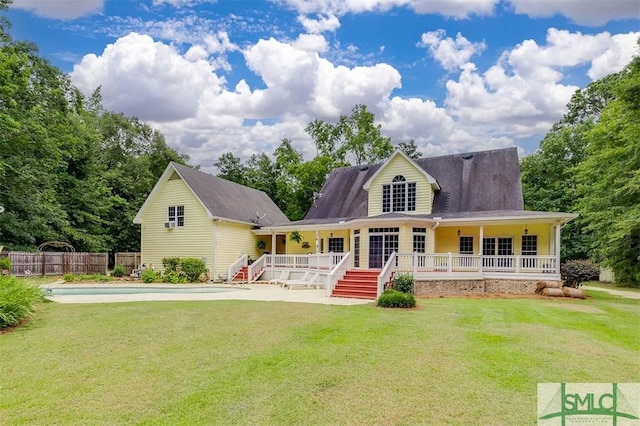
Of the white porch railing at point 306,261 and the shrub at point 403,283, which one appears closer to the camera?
the shrub at point 403,283

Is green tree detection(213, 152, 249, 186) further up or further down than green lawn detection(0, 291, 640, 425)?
further up

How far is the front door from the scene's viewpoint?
1823cm

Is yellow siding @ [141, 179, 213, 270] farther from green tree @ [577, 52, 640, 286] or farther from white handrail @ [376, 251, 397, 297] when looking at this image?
green tree @ [577, 52, 640, 286]

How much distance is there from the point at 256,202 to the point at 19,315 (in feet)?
67.0

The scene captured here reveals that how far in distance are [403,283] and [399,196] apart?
7.26m

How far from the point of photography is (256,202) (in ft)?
93.1

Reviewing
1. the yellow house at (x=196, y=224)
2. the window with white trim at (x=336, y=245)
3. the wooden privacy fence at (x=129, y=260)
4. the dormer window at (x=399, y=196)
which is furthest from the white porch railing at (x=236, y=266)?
the dormer window at (x=399, y=196)

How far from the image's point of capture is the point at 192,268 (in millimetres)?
20859

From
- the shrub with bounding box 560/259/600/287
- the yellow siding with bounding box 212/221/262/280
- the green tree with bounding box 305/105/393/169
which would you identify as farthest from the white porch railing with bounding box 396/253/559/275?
the green tree with bounding box 305/105/393/169

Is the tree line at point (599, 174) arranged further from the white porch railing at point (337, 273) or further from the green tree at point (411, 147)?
the white porch railing at point (337, 273)

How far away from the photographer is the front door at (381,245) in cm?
1823
